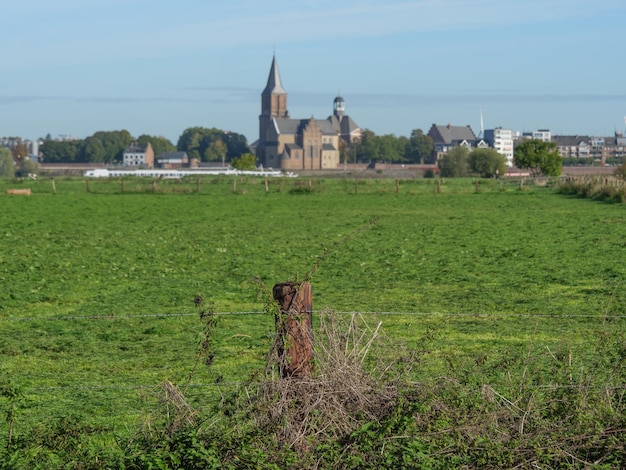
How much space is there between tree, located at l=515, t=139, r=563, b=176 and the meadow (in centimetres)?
13251

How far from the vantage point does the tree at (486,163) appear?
170 metres

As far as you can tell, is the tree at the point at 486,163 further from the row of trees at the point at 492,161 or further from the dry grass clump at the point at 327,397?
the dry grass clump at the point at 327,397

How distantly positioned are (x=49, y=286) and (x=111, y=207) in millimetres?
35573

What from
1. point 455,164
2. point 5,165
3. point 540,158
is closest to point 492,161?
point 455,164

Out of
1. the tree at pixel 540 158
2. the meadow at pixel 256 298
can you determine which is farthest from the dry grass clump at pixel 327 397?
the tree at pixel 540 158

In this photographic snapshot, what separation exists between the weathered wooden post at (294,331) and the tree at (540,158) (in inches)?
6591

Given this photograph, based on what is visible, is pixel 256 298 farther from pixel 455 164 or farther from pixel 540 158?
pixel 540 158

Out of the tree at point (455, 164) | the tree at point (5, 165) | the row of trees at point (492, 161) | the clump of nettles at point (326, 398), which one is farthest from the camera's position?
the tree at point (5, 165)

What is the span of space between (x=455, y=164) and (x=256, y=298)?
163 meters

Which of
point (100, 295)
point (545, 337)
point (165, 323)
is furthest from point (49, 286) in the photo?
point (545, 337)

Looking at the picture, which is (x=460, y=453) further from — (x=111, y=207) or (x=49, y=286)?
(x=111, y=207)

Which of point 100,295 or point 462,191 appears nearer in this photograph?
point 100,295

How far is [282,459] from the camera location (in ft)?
23.5

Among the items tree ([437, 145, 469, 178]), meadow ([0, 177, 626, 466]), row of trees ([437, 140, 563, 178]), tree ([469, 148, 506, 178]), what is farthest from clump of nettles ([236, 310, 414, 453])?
tree ([437, 145, 469, 178])
